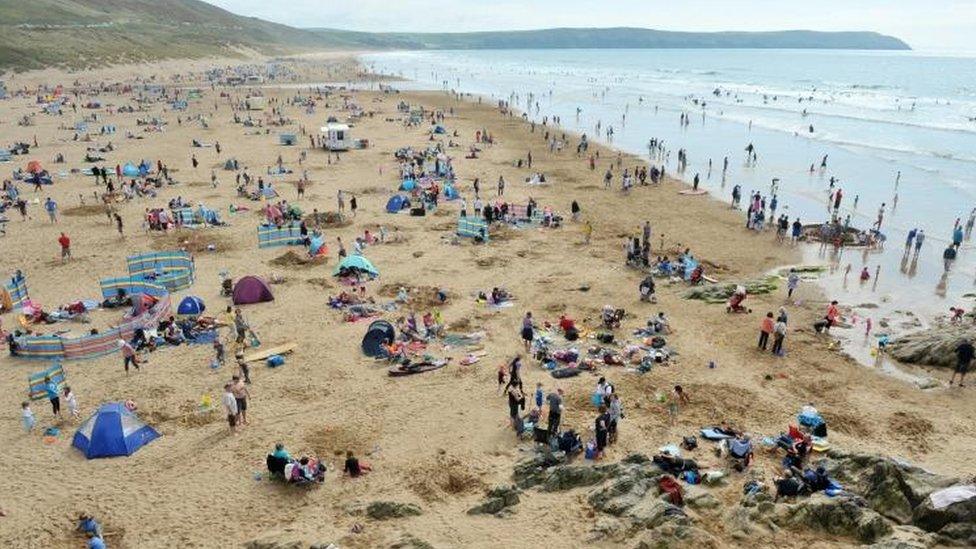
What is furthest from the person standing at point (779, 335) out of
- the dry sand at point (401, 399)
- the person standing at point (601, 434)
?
the person standing at point (601, 434)

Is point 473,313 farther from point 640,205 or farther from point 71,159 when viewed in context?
point 71,159

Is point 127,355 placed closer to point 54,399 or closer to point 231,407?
point 54,399

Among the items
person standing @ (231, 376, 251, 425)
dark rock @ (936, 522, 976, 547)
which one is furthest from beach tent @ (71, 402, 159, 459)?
dark rock @ (936, 522, 976, 547)

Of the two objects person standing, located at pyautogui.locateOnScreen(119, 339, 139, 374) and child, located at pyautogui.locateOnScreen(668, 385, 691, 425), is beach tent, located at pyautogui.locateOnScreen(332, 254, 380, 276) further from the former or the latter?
child, located at pyautogui.locateOnScreen(668, 385, 691, 425)

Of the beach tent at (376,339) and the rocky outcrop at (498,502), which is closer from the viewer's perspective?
the rocky outcrop at (498,502)

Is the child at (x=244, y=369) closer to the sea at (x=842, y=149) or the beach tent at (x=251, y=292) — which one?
the beach tent at (x=251, y=292)

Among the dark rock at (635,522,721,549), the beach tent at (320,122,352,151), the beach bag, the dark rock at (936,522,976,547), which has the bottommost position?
the beach bag
